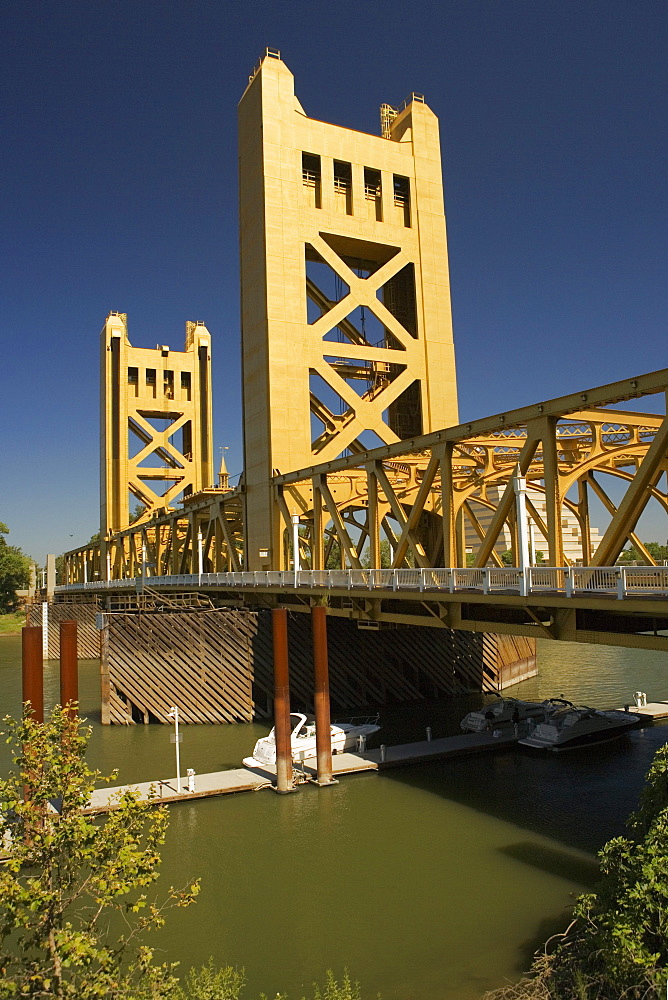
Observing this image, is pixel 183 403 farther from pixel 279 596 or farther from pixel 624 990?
pixel 624 990

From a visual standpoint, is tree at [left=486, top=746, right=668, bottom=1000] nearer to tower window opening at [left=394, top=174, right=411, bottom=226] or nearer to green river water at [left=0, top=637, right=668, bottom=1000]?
green river water at [left=0, top=637, right=668, bottom=1000]

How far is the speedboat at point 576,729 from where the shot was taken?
873 inches

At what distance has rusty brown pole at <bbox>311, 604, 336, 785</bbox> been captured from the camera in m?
19.5

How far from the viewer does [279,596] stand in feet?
98.3

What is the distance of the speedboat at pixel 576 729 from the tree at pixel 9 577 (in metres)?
91.1

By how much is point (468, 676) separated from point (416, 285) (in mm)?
20471

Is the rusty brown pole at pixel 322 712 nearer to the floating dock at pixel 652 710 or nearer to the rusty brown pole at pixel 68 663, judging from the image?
the rusty brown pole at pixel 68 663

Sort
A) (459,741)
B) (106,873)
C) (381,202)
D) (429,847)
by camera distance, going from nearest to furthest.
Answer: (106,873) → (429,847) → (459,741) → (381,202)

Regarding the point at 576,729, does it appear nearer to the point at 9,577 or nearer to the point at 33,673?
the point at 33,673

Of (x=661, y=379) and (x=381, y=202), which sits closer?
(x=661, y=379)

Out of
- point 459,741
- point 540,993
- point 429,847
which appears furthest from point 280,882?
point 459,741

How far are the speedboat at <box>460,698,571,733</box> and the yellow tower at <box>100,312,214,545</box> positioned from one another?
54.6 m

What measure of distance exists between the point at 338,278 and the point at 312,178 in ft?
16.8

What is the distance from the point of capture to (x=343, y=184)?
40.4m
